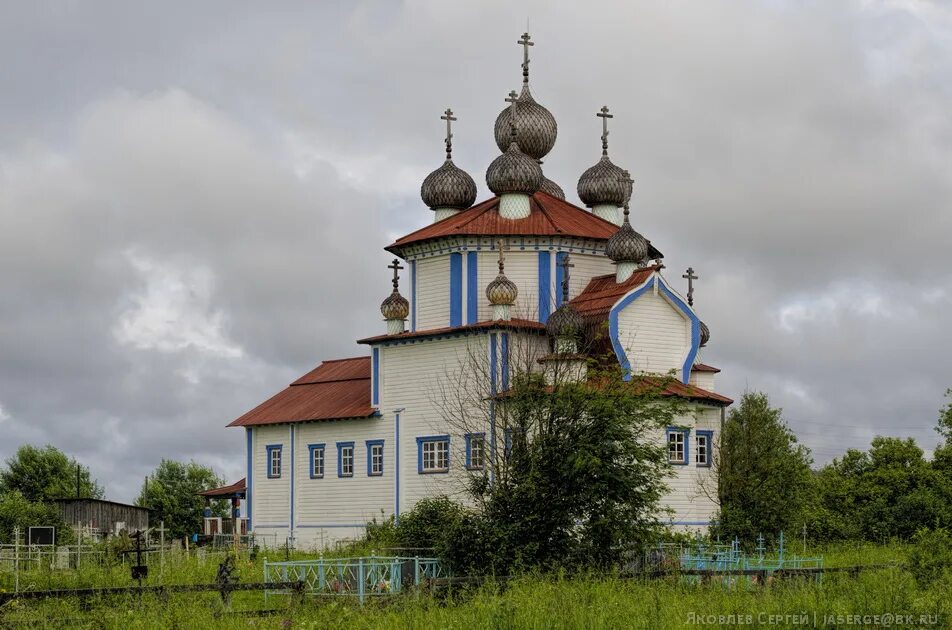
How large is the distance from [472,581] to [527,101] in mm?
25150

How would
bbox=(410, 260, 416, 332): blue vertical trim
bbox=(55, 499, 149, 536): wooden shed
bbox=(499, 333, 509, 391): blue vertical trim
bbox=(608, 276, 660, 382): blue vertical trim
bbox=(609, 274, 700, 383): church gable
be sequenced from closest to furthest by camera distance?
1. bbox=(499, 333, 509, 391): blue vertical trim
2. bbox=(608, 276, 660, 382): blue vertical trim
3. bbox=(609, 274, 700, 383): church gable
4. bbox=(410, 260, 416, 332): blue vertical trim
5. bbox=(55, 499, 149, 536): wooden shed

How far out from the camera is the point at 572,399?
24.3 meters

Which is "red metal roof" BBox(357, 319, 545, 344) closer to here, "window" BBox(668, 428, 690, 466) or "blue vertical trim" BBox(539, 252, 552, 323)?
"blue vertical trim" BBox(539, 252, 552, 323)

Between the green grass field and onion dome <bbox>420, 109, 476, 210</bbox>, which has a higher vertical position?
onion dome <bbox>420, 109, 476, 210</bbox>

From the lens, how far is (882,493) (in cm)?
5112

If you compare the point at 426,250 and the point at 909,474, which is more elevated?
the point at 426,250

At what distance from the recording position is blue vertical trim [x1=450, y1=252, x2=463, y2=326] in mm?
37344

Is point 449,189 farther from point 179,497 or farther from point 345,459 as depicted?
point 179,497

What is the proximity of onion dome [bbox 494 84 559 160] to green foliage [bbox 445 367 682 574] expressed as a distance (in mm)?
18024

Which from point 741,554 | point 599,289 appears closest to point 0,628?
point 741,554

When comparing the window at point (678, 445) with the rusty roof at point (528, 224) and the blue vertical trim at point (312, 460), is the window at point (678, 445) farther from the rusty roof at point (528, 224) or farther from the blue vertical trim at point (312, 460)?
the blue vertical trim at point (312, 460)

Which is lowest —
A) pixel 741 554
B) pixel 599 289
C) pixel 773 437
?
pixel 741 554

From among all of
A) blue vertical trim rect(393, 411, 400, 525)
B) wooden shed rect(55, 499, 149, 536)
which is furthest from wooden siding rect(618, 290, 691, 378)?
wooden shed rect(55, 499, 149, 536)

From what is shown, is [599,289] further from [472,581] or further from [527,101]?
[472,581]
